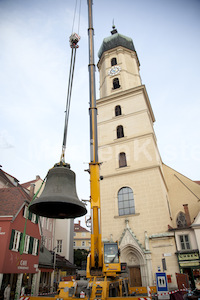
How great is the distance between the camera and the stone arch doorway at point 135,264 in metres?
19.0

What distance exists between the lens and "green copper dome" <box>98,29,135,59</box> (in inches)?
1328

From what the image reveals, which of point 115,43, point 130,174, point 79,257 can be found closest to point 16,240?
point 130,174

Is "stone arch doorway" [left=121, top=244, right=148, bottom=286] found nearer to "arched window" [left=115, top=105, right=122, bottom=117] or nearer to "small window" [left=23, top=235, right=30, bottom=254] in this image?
"small window" [left=23, top=235, right=30, bottom=254]

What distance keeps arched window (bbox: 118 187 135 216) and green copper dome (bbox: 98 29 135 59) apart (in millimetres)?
21766

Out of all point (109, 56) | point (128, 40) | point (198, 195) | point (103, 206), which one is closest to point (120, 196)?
point (103, 206)

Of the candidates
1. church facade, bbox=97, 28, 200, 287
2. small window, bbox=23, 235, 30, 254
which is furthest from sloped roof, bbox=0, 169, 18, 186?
church facade, bbox=97, 28, 200, 287

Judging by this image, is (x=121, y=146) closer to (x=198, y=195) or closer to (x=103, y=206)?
(x=103, y=206)

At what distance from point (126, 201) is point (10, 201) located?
1082cm

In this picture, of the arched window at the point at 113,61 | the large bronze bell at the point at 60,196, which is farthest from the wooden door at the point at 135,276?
the arched window at the point at 113,61

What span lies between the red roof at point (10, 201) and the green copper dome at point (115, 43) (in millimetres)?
25100

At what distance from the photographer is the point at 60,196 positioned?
5.95 metres

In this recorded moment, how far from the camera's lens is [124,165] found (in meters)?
24.6

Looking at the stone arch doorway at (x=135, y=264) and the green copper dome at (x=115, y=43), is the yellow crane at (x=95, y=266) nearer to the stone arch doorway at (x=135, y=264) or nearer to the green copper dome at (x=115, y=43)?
the stone arch doorway at (x=135, y=264)

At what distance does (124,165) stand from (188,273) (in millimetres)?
11230
